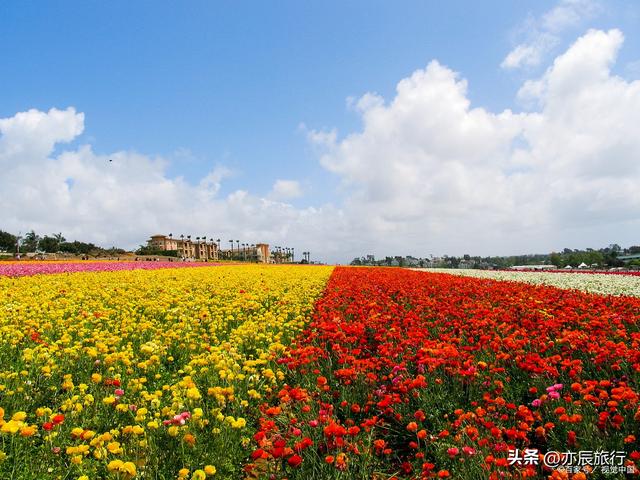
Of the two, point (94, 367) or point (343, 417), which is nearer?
point (343, 417)

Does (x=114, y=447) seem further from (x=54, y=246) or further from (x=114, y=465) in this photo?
(x=54, y=246)

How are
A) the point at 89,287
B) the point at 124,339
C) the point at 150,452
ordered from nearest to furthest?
the point at 150,452
the point at 124,339
the point at 89,287

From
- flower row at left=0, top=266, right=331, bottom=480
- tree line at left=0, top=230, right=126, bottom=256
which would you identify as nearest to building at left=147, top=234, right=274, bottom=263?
tree line at left=0, top=230, right=126, bottom=256

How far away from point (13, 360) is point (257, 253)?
422 feet

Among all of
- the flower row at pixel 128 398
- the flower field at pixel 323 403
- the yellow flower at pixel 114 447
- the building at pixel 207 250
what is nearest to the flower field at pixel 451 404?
the flower field at pixel 323 403

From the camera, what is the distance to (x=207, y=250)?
5221 inches

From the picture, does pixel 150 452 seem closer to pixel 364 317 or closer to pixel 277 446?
pixel 277 446

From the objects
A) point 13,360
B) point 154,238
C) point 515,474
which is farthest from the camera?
point 154,238

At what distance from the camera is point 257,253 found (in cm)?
13325

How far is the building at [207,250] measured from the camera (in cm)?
11965

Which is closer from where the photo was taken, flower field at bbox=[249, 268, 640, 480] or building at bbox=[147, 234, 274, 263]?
flower field at bbox=[249, 268, 640, 480]

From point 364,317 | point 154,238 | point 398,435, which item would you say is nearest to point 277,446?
point 398,435

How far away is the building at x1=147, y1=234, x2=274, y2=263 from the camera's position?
11965cm

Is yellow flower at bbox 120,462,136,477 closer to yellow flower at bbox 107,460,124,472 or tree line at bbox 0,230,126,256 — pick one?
yellow flower at bbox 107,460,124,472
